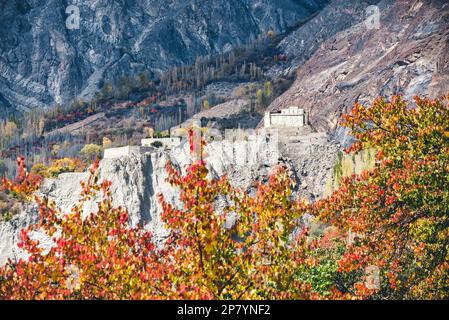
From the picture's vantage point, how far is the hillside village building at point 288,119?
277ft

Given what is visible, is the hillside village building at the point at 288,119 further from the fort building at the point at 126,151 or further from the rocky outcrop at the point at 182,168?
the fort building at the point at 126,151

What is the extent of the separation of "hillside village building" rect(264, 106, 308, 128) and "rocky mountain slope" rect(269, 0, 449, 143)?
17.6 metres

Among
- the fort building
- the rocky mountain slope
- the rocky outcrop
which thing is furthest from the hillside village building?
the rocky mountain slope

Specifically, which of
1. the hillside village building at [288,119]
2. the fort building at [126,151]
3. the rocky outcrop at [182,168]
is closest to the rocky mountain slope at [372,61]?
the hillside village building at [288,119]

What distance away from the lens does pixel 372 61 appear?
136250mm

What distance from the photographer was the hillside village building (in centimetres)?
8431

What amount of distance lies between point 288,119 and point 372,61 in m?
56.9

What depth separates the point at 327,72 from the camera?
146500mm

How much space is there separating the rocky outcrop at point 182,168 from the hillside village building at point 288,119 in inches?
262

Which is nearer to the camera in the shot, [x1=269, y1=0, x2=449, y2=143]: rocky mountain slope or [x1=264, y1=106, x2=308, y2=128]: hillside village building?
[x1=264, y1=106, x2=308, y2=128]: hillside village building

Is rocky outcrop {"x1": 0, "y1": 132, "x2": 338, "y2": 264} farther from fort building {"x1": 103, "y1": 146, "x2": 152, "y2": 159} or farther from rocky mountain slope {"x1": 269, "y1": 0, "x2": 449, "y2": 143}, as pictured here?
rocky mountain slope {"x1": 269, "y1": 0, "x2": 449, "y2": 143}

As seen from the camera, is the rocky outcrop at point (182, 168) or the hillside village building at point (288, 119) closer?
the rocky outcrop at point (182, 168)

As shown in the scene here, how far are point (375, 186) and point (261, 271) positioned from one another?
6.70 metres

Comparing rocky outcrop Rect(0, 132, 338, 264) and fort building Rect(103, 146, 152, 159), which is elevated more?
fort building Rect(103, 146, 152, 159)
